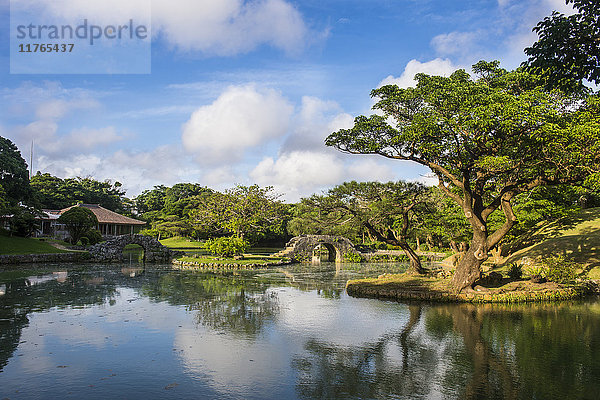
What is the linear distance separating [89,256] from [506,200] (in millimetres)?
30741

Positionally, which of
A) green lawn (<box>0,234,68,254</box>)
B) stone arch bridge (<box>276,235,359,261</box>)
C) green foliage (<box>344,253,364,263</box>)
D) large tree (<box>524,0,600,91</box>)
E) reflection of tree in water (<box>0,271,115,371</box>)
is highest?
large tree (<box>524,0,600,91</box>)

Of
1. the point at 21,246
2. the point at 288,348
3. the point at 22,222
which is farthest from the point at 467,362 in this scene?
the point at 22,222

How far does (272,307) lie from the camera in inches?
582

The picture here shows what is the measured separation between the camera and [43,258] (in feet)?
103

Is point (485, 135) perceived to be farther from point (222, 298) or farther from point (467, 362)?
point (222, 298)

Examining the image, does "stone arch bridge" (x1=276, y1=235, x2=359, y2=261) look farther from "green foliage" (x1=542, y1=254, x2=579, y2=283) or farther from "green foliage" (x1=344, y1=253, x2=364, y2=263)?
"green foliage" (x1=542, y1=254, x2=579, y2=283)

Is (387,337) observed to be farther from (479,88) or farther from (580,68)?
(479,88)

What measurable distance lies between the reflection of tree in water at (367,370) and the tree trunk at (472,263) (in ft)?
20.6

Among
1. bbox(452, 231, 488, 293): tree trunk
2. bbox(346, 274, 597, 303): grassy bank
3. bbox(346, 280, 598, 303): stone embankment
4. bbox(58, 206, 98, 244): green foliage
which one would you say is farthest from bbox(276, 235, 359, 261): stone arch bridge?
bbox(452, 231, 488, 293): tree trunk

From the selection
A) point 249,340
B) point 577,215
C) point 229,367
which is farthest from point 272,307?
point 577,215

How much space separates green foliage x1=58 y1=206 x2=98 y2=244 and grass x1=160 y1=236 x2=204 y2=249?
14782 millimetres

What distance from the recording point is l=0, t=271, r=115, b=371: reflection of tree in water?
10.3 metres

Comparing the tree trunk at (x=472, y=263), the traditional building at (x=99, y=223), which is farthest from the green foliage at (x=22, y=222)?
the tree trunk at (x=472, y=263)

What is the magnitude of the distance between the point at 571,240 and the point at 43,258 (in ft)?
118
